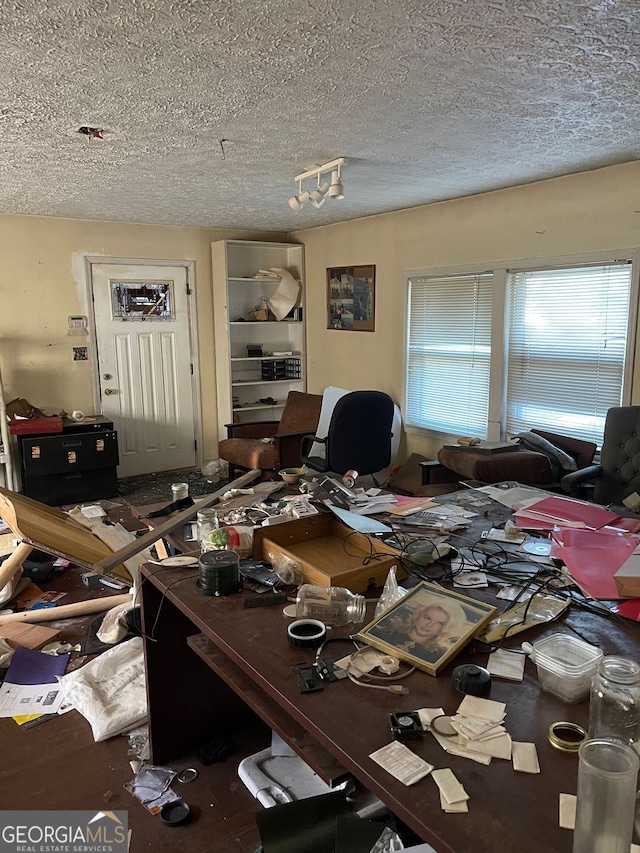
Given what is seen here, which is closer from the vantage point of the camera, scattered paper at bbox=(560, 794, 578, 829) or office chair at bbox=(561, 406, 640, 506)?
scattered paper at bbox=(560, 794, 578, 829)

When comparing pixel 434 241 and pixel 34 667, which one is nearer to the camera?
pixel 34 667

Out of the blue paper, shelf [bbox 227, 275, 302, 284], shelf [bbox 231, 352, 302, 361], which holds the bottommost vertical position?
the blue paper

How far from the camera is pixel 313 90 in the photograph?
234 centimetres

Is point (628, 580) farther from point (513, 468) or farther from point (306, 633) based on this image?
point (513, 468)

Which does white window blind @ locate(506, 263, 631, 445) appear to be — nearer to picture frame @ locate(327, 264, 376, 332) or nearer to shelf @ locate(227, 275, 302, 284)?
picture frame @ locate(327, 264, 376, 332)

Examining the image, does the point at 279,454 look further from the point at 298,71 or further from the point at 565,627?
the point at 565,627

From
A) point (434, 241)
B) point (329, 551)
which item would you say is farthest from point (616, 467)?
point (434, 241)

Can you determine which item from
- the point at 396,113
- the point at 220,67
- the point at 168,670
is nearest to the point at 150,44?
the point at 220,67

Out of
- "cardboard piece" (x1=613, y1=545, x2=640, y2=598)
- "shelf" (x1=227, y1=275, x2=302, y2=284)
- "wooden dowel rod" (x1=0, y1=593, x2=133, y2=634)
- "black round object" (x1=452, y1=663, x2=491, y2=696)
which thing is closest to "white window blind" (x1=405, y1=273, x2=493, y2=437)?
"shelf" (x1=227, y1=275, x2=302, y2=284)

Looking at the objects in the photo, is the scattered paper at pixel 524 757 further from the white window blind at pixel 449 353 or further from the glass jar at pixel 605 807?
the white window blind at pixel 449 353

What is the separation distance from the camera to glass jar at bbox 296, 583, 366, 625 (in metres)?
1.62

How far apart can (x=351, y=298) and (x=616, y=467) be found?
298 centimetres

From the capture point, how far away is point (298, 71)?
7.09 ft

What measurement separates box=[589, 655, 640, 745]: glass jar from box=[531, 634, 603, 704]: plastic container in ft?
0.32
